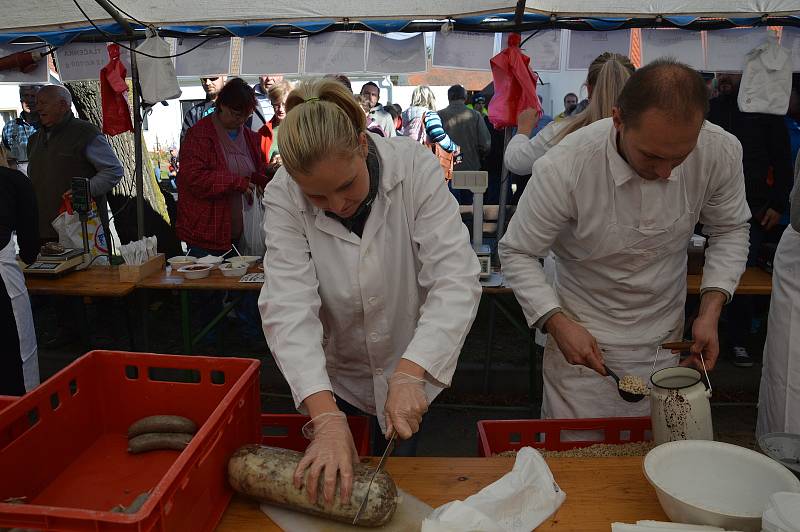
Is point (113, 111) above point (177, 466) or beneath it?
above

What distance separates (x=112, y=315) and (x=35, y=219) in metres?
2.26

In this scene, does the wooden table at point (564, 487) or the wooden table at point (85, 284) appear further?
the wooden table at point (85, 284)

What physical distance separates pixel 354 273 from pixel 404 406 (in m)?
0.45

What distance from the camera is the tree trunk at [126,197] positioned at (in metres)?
6.20

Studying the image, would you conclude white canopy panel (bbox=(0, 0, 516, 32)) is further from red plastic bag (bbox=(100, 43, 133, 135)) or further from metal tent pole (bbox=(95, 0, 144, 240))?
red plastic bag (bbox=(100, 43, 133, 135))

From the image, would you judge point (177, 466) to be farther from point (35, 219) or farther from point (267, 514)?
point (35, 219)

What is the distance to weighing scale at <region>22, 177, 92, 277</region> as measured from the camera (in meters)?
3.63

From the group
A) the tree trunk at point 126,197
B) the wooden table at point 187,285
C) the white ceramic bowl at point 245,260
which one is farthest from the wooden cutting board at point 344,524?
the tree trunk at point 126,197

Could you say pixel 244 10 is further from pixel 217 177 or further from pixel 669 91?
pixel 669 91

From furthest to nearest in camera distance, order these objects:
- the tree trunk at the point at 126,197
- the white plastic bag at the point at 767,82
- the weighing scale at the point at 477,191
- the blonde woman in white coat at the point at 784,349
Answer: the tree trunk at the point at 126,197 → the white plastic bag at the point at 767,82 → the weighing scale at the point at 477,191 → the blonde woman in white coat at the point at 784,349

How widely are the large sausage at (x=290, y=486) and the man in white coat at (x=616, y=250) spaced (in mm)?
849

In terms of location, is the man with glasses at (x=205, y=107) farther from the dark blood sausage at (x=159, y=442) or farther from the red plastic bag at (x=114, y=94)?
the dark blood sausage at (x=159, y=442)

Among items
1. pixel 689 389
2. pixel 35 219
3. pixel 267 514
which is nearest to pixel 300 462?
pixel 267 514

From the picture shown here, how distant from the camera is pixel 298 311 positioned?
1.58 metres
